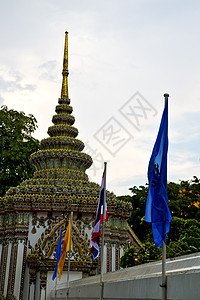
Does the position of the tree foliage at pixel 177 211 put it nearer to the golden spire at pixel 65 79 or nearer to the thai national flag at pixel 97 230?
the golden spire at pixel 65 79

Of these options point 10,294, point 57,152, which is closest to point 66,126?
point 57,152

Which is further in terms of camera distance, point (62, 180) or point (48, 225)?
point (62, 180)

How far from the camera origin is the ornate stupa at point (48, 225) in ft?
74.0

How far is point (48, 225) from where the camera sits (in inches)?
990

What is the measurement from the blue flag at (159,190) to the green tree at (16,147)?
103 ft

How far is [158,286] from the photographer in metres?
6.96

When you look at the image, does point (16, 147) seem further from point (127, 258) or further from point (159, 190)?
point (159, 190)

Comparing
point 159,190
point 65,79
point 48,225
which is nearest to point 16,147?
point 65,79

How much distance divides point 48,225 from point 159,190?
728 inches

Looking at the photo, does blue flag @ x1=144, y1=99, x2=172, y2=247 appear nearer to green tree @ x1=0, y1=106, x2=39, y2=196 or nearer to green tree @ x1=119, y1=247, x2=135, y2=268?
green tree @ x1=119, y1=247, x2=135, y2=268

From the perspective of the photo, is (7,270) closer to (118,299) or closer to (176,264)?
(118,299)

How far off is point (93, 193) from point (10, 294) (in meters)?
7.58

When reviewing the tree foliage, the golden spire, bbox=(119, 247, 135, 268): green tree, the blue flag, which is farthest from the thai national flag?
the golden spire

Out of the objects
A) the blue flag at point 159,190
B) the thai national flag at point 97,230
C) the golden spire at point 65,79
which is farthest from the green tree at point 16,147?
the blue flag at point 159,190
